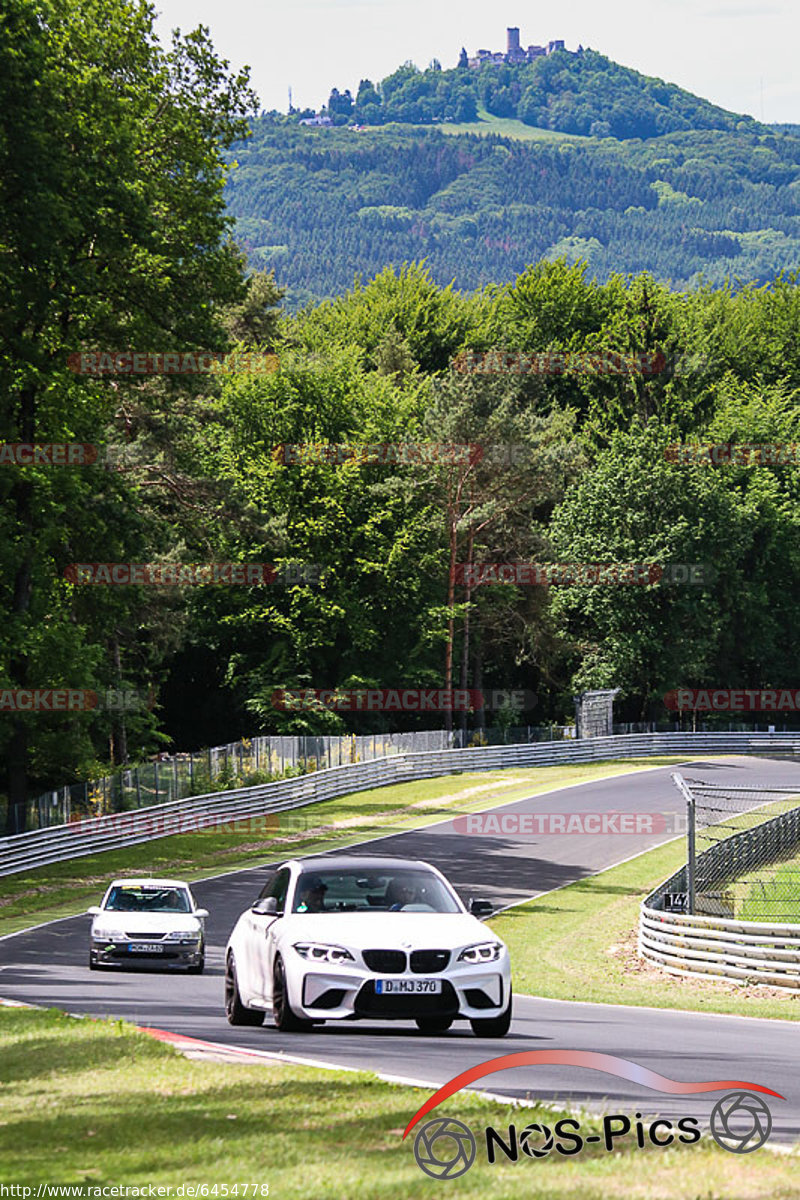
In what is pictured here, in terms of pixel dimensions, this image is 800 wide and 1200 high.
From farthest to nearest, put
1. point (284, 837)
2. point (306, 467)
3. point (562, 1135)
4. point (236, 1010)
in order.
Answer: point (306, 467), point (284, 837), point (236, 1010), point (562, 1135)

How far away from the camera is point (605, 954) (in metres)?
27.2

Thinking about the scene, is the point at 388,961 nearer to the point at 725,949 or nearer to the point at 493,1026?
the point at 493,1026

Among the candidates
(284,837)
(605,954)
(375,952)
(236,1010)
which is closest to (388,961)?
(375,952)

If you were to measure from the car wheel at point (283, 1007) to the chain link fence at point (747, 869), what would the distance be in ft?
41.4

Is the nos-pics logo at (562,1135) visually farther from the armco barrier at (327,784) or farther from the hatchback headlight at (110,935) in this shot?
the armco barrier at (327,784)

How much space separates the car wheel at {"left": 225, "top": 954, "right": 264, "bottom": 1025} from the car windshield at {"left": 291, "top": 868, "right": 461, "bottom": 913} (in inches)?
55.9

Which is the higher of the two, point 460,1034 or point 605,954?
point 460,1034

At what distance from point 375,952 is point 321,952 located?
1.43 ft

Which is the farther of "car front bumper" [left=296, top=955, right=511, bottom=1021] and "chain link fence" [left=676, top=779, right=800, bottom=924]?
"chain link fence" [left=676, top=779, right=800, bottom=924]

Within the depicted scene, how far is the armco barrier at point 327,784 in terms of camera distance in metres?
38.4

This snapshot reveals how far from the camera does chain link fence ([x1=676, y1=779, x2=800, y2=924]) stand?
26398 millimetres

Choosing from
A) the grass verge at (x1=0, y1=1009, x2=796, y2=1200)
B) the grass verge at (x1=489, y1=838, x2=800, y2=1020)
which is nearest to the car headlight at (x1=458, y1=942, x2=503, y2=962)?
the grass verge at (x1=0, y1=1009, x2=796, y2=1200)

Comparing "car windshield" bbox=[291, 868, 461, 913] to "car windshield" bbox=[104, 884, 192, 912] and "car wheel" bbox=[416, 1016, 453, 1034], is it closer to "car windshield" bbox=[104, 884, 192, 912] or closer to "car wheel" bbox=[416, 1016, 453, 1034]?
"car wheel" bbox=[416, 1016, 453, 1034]

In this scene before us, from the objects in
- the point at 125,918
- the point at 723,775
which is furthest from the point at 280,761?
the point at 125,918
